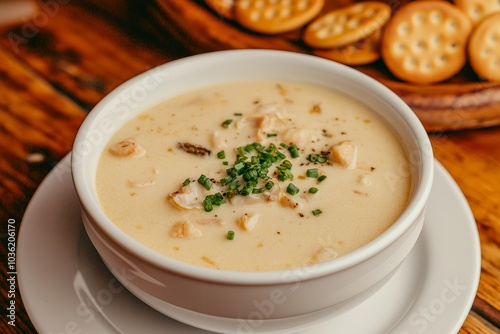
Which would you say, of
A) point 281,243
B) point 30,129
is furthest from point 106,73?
point 281,243

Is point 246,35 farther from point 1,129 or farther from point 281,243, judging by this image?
point 281,243

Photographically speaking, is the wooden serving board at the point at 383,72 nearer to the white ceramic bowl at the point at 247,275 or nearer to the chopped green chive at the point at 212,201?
the white ceramic bowl at the point at 247,275

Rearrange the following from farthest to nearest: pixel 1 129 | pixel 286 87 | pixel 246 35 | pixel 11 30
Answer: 1. pixel 11 30
2. pixel 246 35
3. pixel 1 129
4. pixel 286 87

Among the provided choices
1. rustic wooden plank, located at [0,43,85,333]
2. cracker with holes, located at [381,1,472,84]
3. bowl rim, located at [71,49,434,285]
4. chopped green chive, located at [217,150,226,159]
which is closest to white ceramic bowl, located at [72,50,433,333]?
bowl rim, located at [71,49,434,285]

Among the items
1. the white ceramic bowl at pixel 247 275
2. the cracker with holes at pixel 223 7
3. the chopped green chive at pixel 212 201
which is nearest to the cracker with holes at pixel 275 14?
the cracker with holes at pixel 223 7

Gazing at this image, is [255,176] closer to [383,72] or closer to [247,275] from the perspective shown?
[247,275]

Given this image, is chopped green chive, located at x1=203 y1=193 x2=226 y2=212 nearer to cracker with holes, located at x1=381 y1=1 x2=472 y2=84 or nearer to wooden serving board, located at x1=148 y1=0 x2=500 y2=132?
wooden serving board, located at x1=148 y1=0 x2=500 y2=132
